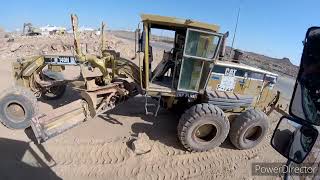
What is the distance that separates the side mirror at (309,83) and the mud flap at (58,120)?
214 inches

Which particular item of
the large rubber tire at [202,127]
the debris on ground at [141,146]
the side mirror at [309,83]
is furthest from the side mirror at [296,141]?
the debris on ground at [141,146]

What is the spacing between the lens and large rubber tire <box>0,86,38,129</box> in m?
7.91

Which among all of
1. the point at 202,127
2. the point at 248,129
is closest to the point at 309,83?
the point at 202,127

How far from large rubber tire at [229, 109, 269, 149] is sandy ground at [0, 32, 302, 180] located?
0.74 feet

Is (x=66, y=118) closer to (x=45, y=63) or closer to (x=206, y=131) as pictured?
(x=45, y=63)

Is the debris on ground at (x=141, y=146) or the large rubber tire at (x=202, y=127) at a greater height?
the large rubber tire at (x=202, y=127)

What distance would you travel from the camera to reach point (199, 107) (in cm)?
731

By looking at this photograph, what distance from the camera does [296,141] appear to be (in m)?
2.80

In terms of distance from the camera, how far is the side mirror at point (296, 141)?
2584 millimetres

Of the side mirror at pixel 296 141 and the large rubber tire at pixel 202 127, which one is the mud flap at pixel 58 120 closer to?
the large rubber tire at pixel 202 127

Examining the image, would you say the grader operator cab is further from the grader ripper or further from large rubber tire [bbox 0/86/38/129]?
large rubber tire [bbox 0/86/38/129]

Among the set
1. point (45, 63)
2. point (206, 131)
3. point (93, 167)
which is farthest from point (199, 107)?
point (45, 63)

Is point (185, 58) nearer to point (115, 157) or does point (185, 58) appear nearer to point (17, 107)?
point (115, 157)

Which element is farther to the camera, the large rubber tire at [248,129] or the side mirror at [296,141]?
the large rubber tire at [248,129]
